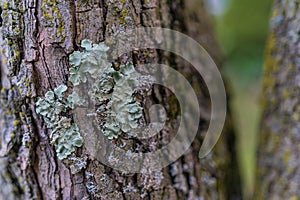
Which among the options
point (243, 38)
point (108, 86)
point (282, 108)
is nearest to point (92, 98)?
point (108, 86)

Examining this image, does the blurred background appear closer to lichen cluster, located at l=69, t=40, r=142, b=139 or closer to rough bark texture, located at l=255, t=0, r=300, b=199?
rough bark texture, located at l=255, t=0, r=300, b=199

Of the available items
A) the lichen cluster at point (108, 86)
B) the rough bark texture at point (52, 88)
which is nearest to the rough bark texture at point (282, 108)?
the rough bark texture at point (52, 88)

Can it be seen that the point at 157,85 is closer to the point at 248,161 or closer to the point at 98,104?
the point at 98,104

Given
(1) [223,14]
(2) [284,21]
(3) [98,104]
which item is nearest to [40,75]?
(3) [98,104]

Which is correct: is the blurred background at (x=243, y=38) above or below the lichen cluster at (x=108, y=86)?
above

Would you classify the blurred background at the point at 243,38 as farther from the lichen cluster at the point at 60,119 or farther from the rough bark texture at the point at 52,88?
the lichen cluster at the point at 60,119

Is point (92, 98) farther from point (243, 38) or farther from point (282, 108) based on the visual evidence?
point (243, 38)

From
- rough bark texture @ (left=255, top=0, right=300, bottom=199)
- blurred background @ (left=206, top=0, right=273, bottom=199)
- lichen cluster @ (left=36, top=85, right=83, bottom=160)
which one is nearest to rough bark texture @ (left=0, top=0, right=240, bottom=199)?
lichen cluster @ (left=36, top=85, right=83, bottom=160)
